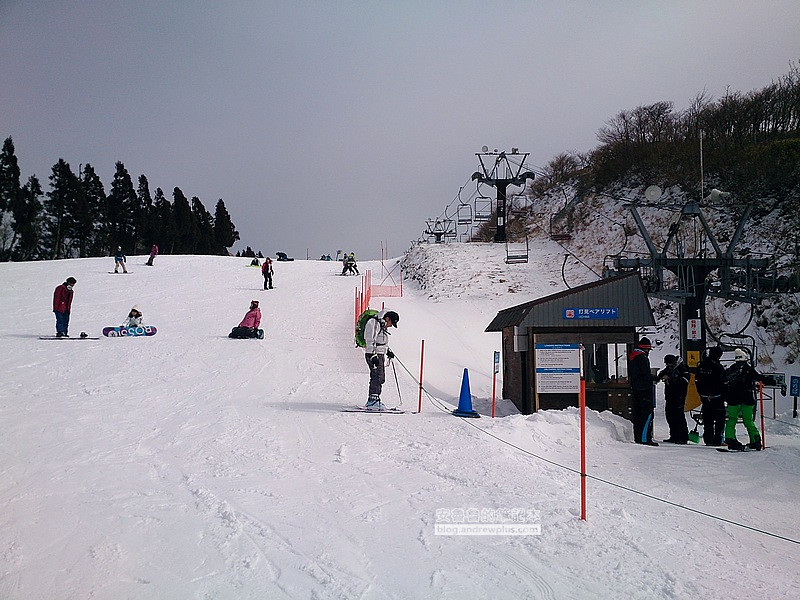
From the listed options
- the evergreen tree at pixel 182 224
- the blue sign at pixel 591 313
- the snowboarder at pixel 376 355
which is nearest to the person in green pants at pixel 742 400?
the blue sign at pixel 591 313

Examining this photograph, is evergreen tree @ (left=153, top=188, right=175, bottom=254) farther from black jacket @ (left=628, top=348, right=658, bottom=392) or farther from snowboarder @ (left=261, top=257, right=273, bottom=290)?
black jacket @ (left=628, top=348, right=658, bottom=392)

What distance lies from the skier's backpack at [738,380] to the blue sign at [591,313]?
2915 millimetres

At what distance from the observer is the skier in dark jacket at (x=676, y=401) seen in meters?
11.2

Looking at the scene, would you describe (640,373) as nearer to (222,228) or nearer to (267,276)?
(267,276)

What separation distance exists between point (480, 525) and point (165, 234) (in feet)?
251

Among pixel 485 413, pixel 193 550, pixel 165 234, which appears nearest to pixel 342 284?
pixel 485 413

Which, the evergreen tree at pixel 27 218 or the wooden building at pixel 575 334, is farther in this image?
the wooden building at pixel 575 334

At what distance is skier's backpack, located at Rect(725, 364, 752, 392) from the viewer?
1010cm

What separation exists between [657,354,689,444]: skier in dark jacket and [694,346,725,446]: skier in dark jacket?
0.34 metres

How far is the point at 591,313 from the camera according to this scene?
12891 millimetres

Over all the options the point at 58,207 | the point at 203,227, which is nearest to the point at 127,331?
the point at 58,207

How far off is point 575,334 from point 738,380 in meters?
3.38

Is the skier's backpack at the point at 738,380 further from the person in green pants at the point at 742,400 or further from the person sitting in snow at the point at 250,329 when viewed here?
the person sitting in snow at the point at 250,329

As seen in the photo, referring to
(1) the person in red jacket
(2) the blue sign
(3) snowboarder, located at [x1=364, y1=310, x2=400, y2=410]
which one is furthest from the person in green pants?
(1) the person in red jacket
